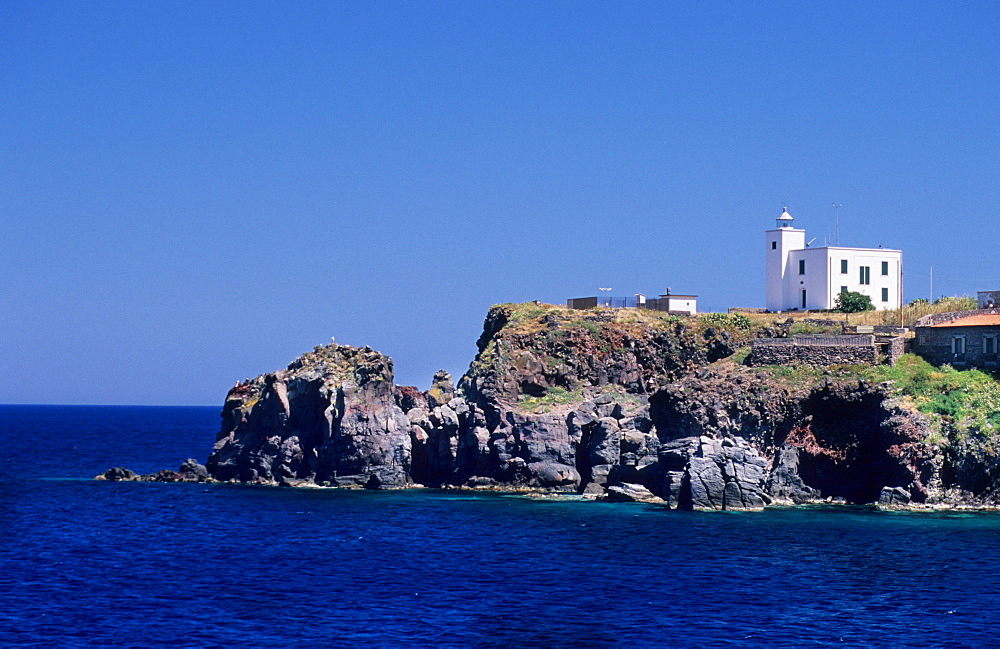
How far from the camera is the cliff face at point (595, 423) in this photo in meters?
81.6

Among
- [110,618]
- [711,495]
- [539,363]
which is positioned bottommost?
[110,618]

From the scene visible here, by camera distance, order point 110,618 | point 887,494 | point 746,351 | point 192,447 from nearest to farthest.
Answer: point 110,618, point 887,494, point 746,351, point 192,447

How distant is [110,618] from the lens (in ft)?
164

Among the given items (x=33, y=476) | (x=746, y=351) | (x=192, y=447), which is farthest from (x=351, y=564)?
(x=192, y=447)

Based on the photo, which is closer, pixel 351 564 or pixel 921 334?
pixel 351 564

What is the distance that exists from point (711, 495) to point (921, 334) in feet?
79.1

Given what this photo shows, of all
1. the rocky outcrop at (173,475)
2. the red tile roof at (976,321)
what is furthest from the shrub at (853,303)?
the rocky outcrop at (173,475)

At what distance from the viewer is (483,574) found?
193 ft

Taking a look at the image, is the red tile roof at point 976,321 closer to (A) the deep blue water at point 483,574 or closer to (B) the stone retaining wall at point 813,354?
(B) the stone retaining wall at point 813,354

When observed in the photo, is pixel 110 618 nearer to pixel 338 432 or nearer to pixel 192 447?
pixel 338 432

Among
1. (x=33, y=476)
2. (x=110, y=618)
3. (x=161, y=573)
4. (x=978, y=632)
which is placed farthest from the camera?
(x=33, y=476)

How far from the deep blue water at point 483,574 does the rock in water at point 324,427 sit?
6.57m

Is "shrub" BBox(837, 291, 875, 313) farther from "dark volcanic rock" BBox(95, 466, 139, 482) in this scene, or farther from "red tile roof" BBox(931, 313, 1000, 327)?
"dark volcanic rock" BBox(95, 466, 139, 482)

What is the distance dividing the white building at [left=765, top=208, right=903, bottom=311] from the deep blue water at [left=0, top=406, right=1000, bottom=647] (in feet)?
114
